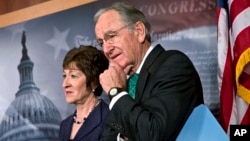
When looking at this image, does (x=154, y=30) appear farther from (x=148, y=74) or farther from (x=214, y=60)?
(x=148, y=74)

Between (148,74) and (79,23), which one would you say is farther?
(79,23)

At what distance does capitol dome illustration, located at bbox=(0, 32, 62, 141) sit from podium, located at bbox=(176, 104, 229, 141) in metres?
1.51

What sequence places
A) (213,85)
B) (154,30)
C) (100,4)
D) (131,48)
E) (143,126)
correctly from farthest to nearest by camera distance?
(100,4) < (154,30) < (213,85) < (131,48) < (143,126)

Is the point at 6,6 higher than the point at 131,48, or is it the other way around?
the point at 6,6

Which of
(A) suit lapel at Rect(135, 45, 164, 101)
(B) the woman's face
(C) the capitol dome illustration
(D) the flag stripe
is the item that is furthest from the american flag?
(C) the capitol dome illustration

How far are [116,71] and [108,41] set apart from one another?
0.16 meters

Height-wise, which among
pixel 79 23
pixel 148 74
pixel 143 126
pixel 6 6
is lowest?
pixel 143 126

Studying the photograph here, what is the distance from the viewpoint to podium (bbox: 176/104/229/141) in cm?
148

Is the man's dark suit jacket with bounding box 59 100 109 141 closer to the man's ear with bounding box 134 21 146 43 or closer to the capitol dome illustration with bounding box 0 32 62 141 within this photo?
the man's ear with bounding box 134 21 146 43

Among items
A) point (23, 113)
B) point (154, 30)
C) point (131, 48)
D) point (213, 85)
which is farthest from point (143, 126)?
point (23, 113)

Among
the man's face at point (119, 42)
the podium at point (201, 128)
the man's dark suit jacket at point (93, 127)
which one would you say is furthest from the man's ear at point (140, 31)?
the man's dark suit jacket at point (93, 127)

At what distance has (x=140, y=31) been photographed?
178cm

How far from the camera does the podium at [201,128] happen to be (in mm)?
1480

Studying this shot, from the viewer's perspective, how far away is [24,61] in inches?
124
